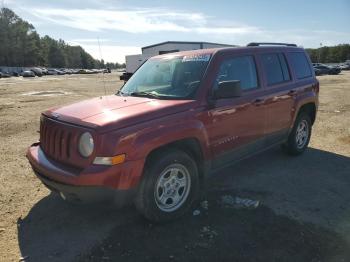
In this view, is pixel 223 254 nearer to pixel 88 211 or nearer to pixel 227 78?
pixel 88 211

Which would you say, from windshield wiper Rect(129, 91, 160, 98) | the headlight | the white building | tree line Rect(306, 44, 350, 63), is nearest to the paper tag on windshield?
windshield wiper Rect(129, 91, 160, 98)

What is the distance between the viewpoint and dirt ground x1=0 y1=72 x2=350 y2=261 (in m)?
3.62

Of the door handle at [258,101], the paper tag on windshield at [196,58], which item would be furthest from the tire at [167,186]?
the door handle at [258,101]

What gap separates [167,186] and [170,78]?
1489 millimetres

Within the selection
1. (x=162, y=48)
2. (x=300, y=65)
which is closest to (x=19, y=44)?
(x=162, y=48)

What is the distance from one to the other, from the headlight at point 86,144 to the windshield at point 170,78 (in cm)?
119

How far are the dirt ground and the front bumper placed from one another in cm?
57

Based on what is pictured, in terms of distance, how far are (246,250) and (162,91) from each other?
7.15 feet

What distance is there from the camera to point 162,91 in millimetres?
4730

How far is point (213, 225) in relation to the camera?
4.14 m

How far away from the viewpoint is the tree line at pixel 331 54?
333 feet

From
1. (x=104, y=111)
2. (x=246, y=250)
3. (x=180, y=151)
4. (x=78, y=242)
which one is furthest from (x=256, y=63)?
(x=78, y=242)

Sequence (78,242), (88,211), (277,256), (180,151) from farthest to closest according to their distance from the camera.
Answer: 1. (88,211)
2. (180,151)
3. (78,242)
4. (277,256)

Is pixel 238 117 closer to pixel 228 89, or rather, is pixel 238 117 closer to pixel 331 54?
pixel 228 89
